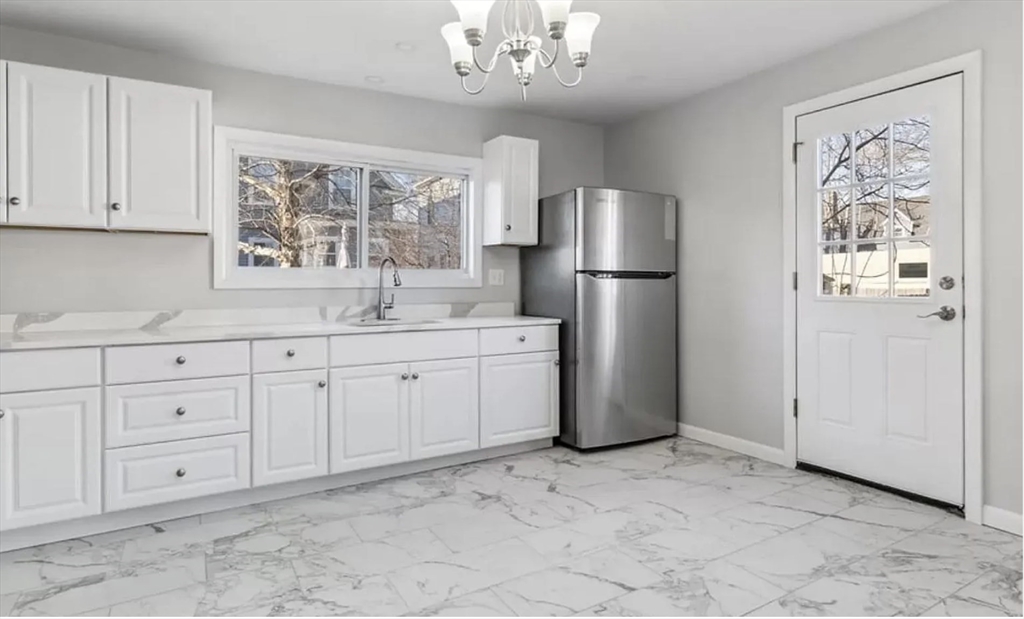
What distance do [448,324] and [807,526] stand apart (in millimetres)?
2006

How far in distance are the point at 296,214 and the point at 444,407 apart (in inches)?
56.6

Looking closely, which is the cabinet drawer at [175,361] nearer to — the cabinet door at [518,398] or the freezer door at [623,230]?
the cabinet door at [518,398]

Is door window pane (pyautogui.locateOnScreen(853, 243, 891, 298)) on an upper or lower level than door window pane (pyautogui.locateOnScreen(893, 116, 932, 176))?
lower

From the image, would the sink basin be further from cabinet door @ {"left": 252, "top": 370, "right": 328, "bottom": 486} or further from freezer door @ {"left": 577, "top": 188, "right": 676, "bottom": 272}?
freezer door @ {"left": 577, "top": 188, "right": 676, "bottom": 272}

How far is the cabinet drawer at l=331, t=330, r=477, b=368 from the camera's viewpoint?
3.02 metres

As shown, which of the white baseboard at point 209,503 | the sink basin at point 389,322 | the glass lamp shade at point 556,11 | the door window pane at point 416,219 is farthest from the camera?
the door window pane at point 416,219

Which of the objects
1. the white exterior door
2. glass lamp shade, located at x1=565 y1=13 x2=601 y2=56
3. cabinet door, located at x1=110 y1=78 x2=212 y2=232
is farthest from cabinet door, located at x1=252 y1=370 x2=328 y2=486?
the white exterior door

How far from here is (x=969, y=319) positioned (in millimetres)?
2555

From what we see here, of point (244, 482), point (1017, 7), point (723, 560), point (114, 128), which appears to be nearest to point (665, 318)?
point (723, 560)

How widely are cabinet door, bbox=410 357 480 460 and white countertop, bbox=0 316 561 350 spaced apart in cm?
22

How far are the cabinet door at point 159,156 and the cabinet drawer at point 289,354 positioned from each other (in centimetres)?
67

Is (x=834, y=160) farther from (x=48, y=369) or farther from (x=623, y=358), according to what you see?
(x=48, y=369)

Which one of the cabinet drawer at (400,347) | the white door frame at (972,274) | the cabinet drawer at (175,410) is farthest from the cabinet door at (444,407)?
the white door frame at (972,274)

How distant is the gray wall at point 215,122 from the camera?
111 inches
